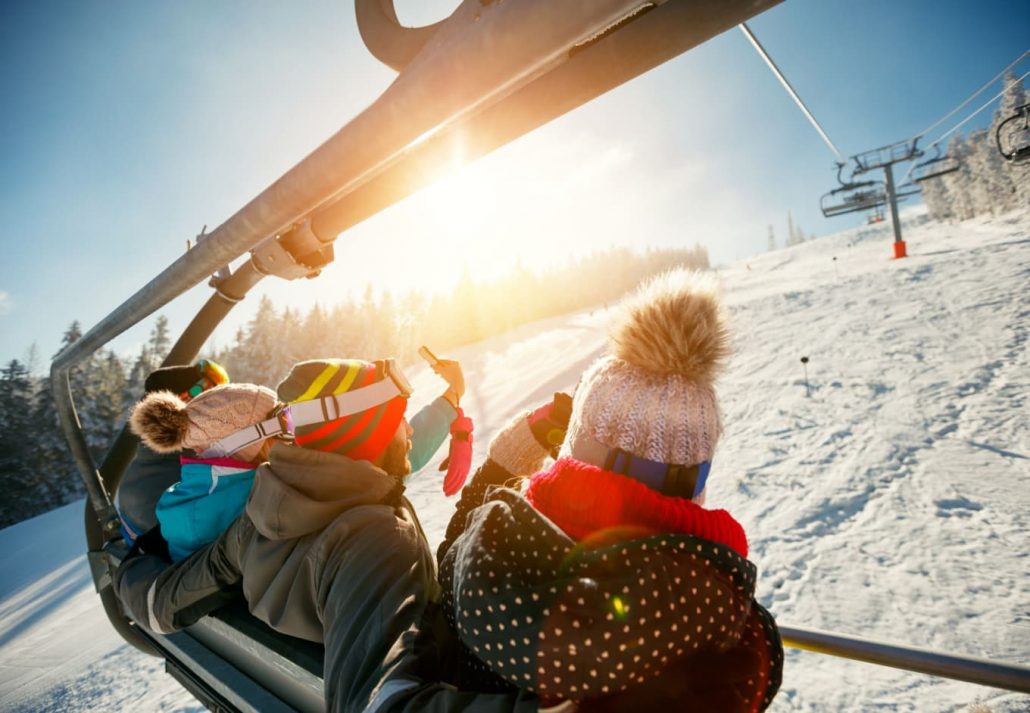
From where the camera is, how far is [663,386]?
98 centimetres

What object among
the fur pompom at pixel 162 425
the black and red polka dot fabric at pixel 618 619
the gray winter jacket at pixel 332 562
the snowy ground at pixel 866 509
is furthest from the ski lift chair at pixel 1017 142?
the fur pompom at pixel 162 425

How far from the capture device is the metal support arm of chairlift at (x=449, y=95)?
0.72 metres

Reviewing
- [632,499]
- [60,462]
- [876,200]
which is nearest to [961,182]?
[876,200]

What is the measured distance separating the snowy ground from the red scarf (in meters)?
0.39

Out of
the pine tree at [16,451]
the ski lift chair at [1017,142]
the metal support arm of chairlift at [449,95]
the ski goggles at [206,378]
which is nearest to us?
the metal support arm of chairlift at [449,95]

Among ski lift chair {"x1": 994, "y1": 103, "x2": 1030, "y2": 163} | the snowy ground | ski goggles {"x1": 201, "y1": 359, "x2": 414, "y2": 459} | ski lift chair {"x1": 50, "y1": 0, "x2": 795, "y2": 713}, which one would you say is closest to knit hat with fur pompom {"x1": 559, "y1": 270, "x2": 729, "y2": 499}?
the snowy ground

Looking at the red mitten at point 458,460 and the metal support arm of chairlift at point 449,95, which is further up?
the metal support arm of chairlift at point 449,95

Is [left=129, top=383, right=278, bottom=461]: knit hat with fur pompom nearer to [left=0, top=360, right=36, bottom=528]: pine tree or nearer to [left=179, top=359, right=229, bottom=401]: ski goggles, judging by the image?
[left=179, top=359, right=229, bottom=401]: ski goggles

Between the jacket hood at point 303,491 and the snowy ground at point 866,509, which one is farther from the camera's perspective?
the snowy ground at point 866,509

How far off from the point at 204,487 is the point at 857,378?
10917 mm

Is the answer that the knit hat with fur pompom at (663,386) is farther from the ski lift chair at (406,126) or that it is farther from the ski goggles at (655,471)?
the ski lift chair at (406,126)

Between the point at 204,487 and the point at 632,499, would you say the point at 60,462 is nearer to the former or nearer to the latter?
the point at 204,487

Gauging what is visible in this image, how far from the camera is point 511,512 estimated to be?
90cm

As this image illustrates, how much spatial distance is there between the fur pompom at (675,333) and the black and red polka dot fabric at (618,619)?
1.27 feet
